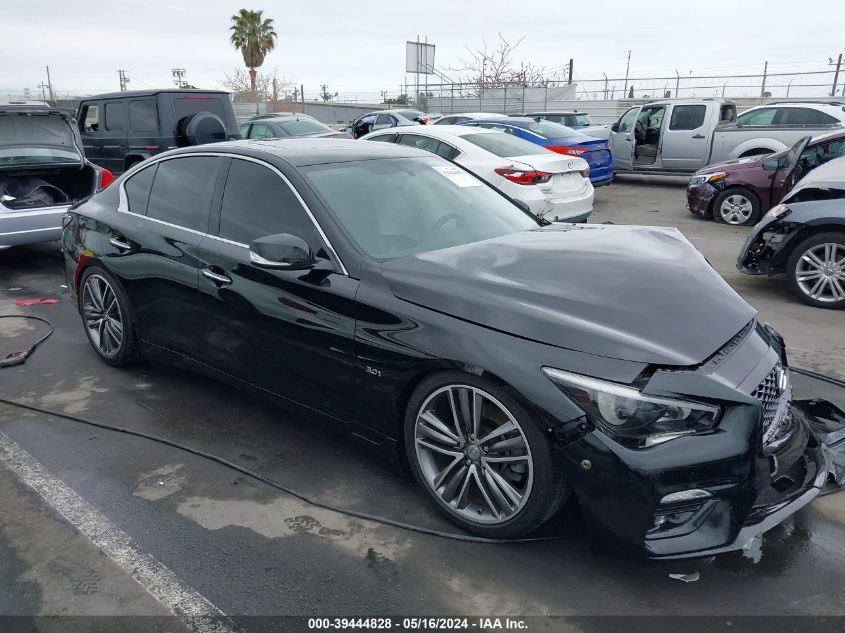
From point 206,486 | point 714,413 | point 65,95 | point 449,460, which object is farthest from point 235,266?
point 65,95

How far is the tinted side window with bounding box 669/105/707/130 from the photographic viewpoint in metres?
14.4

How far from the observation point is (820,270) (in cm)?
615

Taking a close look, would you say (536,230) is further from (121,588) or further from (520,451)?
(121,588)

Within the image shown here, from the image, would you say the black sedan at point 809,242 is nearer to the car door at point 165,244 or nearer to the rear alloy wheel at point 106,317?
the car door at point 165,244

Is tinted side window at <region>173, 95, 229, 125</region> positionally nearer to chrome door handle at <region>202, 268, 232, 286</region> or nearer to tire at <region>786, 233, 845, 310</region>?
chrome door handle at <region>202, 268, 232, 286</region>

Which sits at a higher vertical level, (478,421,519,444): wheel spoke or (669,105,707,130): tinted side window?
(669,105,707,130): tinted side window

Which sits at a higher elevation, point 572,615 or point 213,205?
point 213,205

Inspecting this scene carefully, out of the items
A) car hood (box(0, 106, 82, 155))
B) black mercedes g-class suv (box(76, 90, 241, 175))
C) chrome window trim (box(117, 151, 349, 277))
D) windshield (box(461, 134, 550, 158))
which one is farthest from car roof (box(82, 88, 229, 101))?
chrome window trim (box(117, 151, 349, 277))

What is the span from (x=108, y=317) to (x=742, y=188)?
8830 mm

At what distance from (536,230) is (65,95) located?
55201 mm

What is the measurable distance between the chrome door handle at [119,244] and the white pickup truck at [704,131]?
12175 mm

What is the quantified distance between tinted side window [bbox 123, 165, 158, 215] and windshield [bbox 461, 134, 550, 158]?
5.47m

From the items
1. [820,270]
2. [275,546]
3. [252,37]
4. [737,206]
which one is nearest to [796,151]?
[737,206]

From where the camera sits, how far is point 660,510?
2.44m
